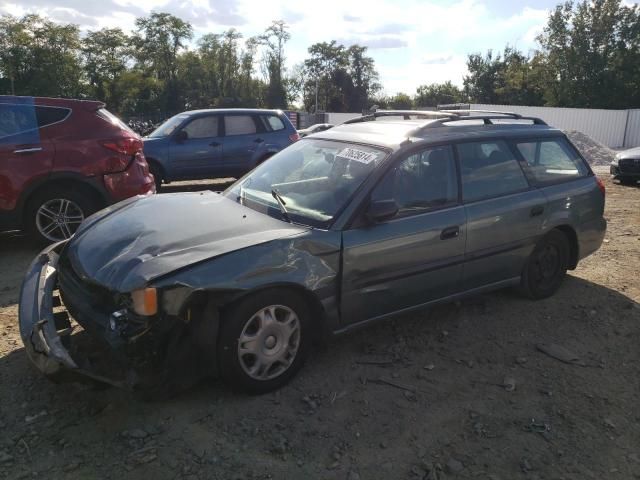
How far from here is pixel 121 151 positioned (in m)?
6.21

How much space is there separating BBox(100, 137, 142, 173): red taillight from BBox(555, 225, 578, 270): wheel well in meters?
4.68

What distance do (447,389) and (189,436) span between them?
1.61m

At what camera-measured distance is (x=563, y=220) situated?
15.6 feet

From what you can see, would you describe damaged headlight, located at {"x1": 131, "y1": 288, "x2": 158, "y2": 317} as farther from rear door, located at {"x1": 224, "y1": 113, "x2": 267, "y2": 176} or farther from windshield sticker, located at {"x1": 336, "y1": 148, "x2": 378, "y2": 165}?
rear door, located at {"x1": 224, "y1": 113, "x2": 267, "y2": 176}

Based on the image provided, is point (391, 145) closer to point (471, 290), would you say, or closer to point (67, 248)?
point (471, 290)

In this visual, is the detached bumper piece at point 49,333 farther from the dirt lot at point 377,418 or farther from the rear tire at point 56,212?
the rear tire at point 56,212

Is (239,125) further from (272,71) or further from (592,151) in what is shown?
(272,71)

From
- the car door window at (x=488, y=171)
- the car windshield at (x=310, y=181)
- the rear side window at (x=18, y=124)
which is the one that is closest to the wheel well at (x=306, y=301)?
the car windshield at (x=310, y=181)

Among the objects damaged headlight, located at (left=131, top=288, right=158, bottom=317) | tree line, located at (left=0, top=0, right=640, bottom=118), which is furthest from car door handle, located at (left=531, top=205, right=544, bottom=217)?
tree line, located at (left=0, top=0, right=640, bottom=118)

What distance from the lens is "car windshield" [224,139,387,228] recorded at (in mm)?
3586

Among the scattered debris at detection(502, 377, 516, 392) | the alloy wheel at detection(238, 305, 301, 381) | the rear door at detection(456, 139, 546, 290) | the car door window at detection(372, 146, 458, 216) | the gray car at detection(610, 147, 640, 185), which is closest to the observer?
the alloy wheel at detection(238, 305, 301, 381)

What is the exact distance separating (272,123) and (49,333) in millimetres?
8795

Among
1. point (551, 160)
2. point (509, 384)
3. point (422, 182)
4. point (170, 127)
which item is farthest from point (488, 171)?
point (170, 127)

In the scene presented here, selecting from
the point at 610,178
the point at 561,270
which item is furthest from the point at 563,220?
the point at 610,178
